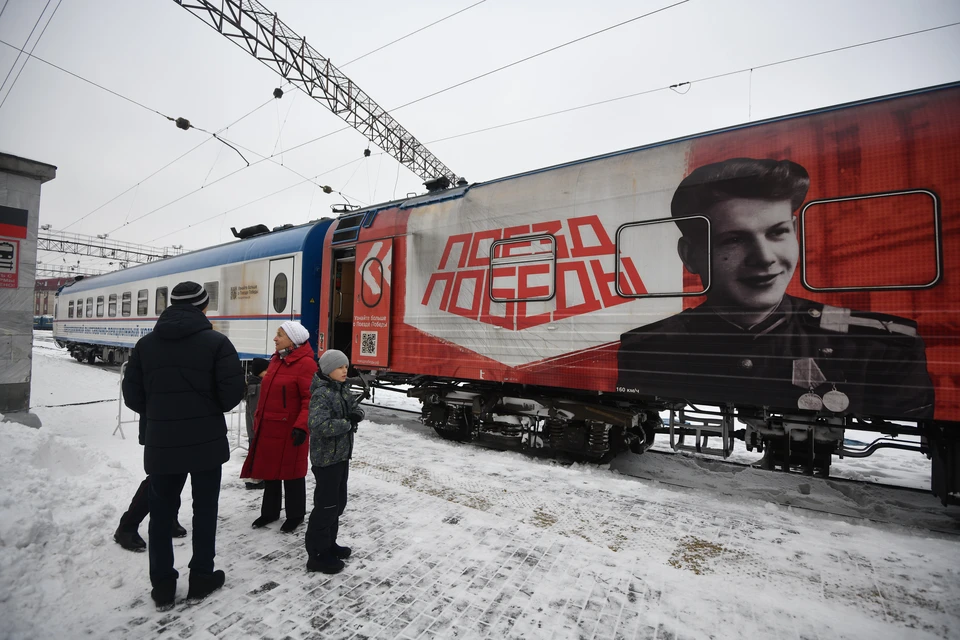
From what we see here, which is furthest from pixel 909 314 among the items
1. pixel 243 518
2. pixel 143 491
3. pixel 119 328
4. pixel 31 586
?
pixel 119 328

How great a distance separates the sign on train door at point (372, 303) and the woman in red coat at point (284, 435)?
11.2 ft

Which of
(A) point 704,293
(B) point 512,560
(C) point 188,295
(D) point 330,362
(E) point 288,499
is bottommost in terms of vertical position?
(B) point 512,560

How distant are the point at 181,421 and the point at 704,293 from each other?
4456mm

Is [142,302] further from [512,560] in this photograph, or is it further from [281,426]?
[512,560]

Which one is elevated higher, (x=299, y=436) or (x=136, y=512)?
(x=299, y=436)

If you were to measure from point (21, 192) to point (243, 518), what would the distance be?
18.8 ft

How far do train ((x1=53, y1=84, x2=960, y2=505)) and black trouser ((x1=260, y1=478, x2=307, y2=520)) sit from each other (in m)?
2.85

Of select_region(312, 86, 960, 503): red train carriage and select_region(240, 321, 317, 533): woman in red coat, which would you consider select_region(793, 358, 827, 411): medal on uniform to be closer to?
select_region(312, 86, 960, 503): red train carriage

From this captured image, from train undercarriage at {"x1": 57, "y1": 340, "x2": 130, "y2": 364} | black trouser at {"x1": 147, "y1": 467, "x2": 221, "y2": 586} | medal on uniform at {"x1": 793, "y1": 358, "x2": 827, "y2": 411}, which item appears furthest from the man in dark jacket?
train undercarriage at {"x1": 57, "y1": 340, "x2": 130, "y2": 364}

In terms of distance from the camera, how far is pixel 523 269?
565 centimetres

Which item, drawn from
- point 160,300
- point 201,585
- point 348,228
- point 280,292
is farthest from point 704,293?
point 160,300

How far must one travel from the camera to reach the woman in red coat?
3.61 meters

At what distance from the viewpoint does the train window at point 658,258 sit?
4.49 m

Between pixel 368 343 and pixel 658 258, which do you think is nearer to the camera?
pixel 658 258
